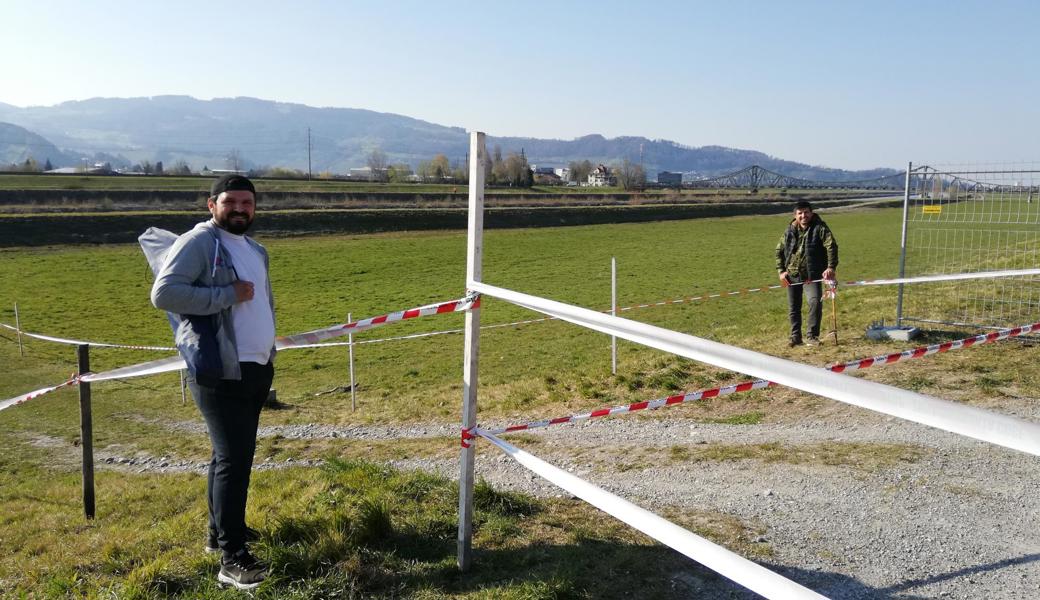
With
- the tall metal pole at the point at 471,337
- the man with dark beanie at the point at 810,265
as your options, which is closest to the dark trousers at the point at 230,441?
the tall metal pole at the point at 471,337

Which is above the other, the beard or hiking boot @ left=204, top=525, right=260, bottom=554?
the beard

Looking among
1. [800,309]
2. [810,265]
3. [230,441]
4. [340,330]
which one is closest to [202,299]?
[230,441]

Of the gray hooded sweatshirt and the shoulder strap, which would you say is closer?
the gray hooded sweatshirt

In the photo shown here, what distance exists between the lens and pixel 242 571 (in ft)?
10.8

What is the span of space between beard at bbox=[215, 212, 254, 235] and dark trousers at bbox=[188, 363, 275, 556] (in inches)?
25.2

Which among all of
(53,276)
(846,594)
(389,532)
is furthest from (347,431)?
(53,276)

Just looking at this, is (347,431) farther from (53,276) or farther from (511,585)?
(53,276)

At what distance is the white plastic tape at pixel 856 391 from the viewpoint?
1584 millimetres

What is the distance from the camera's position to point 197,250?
131 inches

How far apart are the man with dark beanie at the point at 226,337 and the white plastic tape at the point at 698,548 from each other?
56.8 inches

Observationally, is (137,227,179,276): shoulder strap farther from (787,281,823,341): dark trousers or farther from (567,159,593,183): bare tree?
(567,159,593,183): bare tree

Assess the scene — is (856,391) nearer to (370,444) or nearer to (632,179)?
(370,444)

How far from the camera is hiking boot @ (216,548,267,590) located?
3.25 m

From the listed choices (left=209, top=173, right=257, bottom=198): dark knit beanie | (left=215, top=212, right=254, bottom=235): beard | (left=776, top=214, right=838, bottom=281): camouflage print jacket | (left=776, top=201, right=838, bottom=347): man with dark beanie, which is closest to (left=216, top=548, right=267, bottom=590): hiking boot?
(left=215, top=212, right=254, bottom=235): beard
